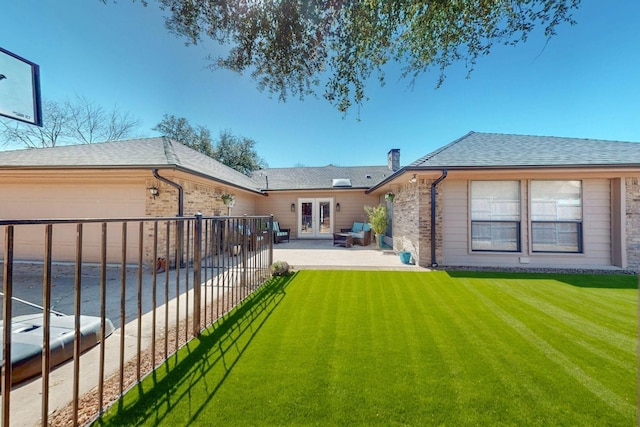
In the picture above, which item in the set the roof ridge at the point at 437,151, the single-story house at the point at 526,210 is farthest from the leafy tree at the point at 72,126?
the single-story house at the point at 526,210

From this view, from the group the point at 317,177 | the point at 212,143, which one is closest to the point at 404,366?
the point at 317,177

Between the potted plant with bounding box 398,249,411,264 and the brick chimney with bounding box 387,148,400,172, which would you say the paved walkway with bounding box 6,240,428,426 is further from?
the brick chimney with bounding box 387,148,400,172

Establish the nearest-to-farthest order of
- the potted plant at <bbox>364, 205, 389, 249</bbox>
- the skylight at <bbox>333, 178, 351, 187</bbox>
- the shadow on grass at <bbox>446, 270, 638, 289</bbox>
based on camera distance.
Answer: the shadow on grass at <bbox>446, 270, 638, 289</bbox> → the potted plant at <bbox>364, 205, 389, 249</bbox> → the skylight at <bbox>333, 178, 351, 187</bbox>

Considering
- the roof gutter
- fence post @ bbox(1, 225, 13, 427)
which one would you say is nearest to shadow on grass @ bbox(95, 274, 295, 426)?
fence post @ bbox(1, 225, 13, 427)

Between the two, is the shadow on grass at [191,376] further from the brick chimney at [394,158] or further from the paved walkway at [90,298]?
the brick chimney at [394,158]

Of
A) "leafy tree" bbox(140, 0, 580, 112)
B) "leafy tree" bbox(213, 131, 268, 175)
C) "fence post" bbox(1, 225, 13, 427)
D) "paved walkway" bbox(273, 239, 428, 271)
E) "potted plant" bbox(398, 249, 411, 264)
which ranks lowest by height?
"paved walkway" bbox(273, 239, 428, 271)

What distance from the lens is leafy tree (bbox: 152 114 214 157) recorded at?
82.3 feet

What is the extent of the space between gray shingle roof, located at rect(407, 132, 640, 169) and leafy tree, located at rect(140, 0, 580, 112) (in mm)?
3640

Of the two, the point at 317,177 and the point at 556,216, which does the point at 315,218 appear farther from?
the point at 556,216

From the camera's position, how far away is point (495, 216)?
769 centimetres

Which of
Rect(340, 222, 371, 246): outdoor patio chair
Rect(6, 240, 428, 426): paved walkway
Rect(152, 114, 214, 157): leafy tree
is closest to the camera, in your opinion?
Rect(6, 240, 428, 426): paved walkway

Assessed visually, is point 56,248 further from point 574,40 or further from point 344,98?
point 574,40

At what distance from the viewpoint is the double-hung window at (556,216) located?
24.5 ft

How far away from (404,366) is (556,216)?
7815 mm
